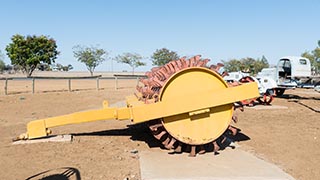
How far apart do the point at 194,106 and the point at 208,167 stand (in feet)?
3.36

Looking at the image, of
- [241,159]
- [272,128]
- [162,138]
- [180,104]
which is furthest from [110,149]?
[272,128]

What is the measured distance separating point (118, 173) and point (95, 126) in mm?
4090

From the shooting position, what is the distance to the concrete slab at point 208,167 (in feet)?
14.9

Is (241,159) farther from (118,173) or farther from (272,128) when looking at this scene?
(272,128)

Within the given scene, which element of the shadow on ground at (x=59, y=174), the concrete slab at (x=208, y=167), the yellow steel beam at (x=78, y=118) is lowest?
the shadow on ground at (x=59, y=174)

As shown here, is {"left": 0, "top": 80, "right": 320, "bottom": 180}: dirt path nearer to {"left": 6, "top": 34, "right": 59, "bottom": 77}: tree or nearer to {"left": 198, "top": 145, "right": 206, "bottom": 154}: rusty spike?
{"left": 198, "top": 145, "right": 206, "bottom": 154}: rusty spike

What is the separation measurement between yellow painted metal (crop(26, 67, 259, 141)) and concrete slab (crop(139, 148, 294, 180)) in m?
0.39

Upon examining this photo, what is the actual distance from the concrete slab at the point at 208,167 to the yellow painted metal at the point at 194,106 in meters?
0.39

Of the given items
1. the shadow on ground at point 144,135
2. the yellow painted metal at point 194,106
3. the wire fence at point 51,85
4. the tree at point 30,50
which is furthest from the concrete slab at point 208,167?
the tree at point 30,50

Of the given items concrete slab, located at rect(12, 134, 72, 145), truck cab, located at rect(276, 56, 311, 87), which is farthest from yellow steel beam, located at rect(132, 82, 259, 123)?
truck cab, located at rect(276, 56, 311, 87)

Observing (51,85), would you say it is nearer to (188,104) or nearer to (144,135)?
(144,135)

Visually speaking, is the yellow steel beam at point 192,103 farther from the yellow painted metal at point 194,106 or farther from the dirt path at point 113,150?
the dirt path at point 113,150

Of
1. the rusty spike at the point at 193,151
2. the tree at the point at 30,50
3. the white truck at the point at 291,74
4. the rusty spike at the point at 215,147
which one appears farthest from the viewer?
the tree at the point at 30,50

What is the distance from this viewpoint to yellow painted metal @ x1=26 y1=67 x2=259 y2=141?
5492 mm
